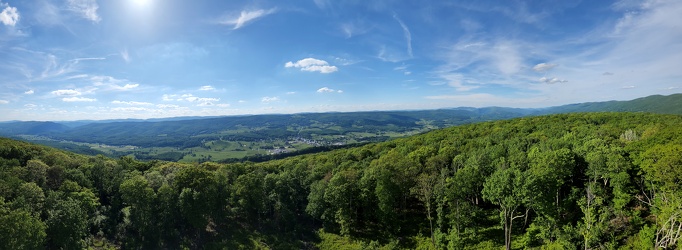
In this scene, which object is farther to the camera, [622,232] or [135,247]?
[135,247]

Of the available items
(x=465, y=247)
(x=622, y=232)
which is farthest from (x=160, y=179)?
(x=622, y=232)

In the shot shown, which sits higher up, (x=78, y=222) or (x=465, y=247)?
(x=78, y=222)

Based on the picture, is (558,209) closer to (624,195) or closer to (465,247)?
(624,195)

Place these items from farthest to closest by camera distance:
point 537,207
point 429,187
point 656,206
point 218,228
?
point 218,228 → point 429,187 → point 537,207 → point 656,206

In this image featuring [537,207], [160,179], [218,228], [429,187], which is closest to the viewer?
[537,207]

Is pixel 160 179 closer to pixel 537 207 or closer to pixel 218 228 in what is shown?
pixel 218 228

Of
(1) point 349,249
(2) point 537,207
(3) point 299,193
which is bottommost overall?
(1) point 349,249

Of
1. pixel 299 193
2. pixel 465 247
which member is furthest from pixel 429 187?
pixel 299 193
